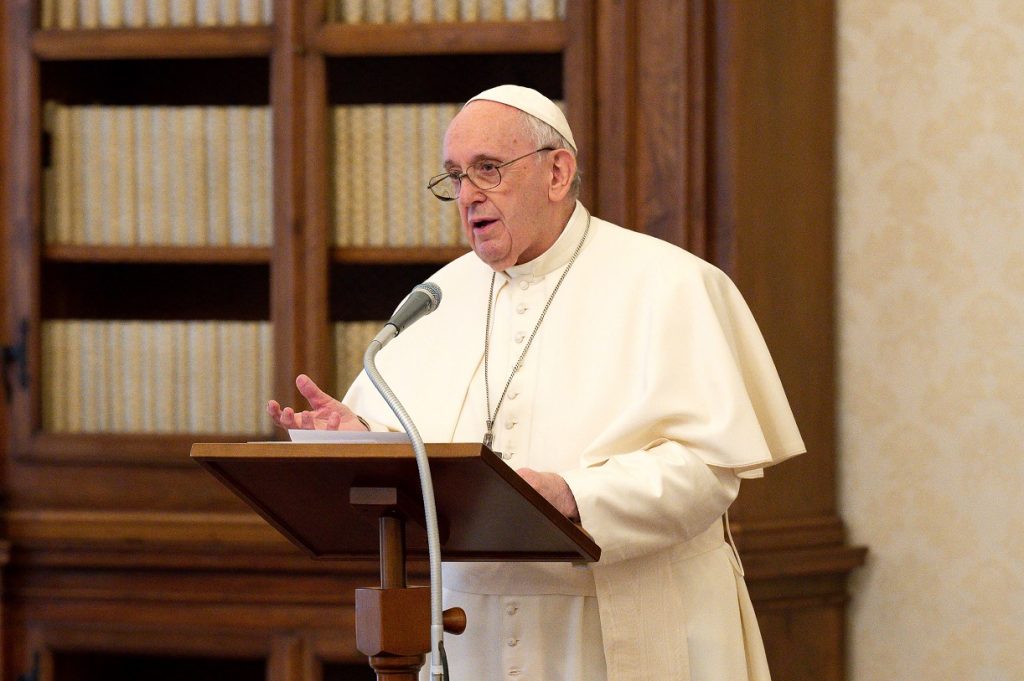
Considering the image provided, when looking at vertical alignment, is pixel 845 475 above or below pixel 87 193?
below

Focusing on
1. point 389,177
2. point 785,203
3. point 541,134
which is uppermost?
point 389,177

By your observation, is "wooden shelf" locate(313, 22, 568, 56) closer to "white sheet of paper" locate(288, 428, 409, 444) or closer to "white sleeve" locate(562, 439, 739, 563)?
"white sleeve" locate(562, 439, 739, 563)

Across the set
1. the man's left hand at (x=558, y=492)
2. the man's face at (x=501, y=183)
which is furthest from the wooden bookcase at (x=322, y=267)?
the man's left hand at (x=558, y=492)

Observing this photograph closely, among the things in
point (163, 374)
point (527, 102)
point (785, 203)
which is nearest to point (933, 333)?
point (785, 203)

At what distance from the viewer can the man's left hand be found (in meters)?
2.12

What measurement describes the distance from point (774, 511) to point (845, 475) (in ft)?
1.04

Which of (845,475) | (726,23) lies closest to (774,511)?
(845,475)

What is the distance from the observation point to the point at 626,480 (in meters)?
2.16

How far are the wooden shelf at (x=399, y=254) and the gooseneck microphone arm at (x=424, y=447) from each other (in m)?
1.70

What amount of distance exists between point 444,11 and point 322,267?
2.39ft

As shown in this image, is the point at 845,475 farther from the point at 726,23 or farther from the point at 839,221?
the point at 726,23

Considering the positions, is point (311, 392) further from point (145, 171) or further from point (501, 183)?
point (145, 171)

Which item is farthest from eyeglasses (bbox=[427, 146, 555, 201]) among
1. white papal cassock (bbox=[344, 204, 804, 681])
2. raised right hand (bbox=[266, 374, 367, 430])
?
raised right hand (bbox=[266, 374, 367, 430])

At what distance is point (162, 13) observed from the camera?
3576 mm
